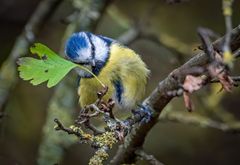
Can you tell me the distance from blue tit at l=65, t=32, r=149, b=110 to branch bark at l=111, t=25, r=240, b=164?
1.40ft

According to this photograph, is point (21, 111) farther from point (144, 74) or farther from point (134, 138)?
point (134, 138)

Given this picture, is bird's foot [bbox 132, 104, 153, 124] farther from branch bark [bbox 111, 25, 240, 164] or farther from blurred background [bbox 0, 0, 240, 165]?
blurred background [bbox 0, 0, 240, 165]

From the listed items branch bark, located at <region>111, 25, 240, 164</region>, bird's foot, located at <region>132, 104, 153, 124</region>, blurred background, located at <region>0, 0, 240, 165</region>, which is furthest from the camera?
blurred background, located at <region>0, 0, 240, 165</region>

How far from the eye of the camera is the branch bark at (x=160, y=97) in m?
1.48

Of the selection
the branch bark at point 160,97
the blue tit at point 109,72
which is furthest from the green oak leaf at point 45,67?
the blue tit at point 109,72

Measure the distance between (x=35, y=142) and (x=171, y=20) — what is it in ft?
4.73

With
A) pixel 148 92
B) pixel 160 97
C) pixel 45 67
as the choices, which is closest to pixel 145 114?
pixel 160 97

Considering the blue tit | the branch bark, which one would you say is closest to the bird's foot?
the branch bark

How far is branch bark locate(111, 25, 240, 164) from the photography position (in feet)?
4.85

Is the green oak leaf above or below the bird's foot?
above

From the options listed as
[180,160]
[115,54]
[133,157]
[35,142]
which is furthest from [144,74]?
[35,142]

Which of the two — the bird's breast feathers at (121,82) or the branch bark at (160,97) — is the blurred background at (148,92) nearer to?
the bird's breast feathers at (121,82)

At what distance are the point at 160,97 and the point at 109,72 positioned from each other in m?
0.76

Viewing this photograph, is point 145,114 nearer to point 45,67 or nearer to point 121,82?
point 45,67
